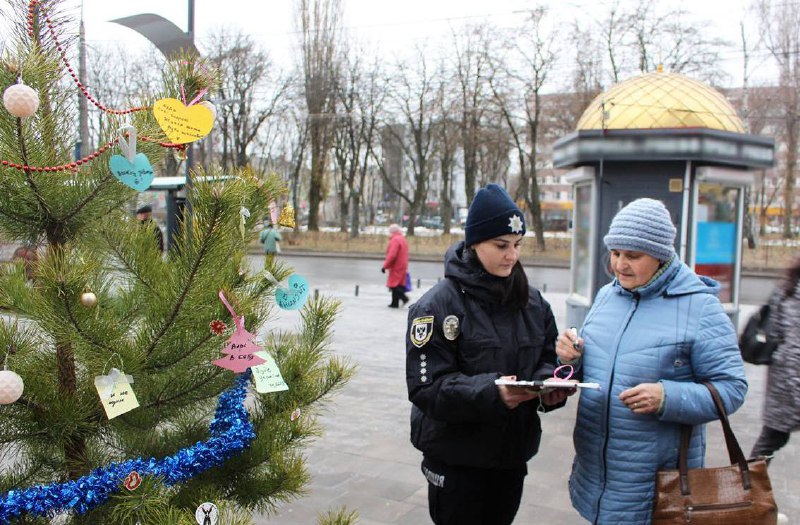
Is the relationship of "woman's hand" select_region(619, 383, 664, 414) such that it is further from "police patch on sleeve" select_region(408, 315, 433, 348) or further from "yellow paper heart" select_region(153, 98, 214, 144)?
"yellow paper heart" select_region(153, 98, 214, 144)

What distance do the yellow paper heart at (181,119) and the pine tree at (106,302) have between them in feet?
0.27

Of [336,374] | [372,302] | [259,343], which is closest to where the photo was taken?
[259,343]

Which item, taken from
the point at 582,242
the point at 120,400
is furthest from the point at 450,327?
the point at 582,242

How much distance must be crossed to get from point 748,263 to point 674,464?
27764mm

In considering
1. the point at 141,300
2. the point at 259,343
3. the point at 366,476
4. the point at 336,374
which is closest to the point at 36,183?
the point at 141,300

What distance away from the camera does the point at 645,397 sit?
85.0 inches

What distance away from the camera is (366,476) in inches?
184

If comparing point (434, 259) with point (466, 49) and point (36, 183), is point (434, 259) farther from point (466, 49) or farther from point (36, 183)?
point (36, 183)

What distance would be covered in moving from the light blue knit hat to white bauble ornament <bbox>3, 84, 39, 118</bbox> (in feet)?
5.75

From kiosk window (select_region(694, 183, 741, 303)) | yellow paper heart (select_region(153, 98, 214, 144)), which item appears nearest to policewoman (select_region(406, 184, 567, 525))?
yellow paper heart (select_region(153, 98, 214, 144))

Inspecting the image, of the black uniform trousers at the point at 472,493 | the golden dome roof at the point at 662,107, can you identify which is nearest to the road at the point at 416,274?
the golden dome roof at the point at 662,107

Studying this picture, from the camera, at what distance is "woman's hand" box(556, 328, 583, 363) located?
2.36m

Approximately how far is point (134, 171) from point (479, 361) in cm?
128

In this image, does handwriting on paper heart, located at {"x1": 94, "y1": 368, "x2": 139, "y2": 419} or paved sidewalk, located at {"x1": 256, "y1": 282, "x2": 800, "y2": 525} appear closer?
handwriting on paper heart, located at {"x1": 94, "y1": 368, "x2": 139, "y2": 419}
